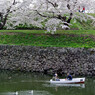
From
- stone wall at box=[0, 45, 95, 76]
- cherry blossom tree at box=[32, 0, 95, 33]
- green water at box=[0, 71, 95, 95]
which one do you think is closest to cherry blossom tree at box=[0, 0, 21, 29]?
cherry blossom tree at box=[32, 0, 95, 33]

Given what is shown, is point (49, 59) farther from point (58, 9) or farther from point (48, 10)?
point (48, 10)

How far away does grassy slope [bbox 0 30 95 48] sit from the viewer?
28.9 meters

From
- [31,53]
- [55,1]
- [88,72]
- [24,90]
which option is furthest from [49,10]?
[24,90]

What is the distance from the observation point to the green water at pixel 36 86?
2044 centimetres

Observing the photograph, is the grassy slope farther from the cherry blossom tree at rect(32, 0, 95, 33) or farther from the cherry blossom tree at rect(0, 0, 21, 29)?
the cherry blossom tree at rect(0, 0, 21, 29)

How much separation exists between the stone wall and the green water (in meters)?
1.80

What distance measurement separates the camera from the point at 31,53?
28.7m

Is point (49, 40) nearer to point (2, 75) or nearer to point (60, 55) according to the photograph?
point (60, 55)

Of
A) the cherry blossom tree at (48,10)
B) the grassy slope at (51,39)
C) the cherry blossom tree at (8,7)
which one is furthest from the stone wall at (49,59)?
the cherry blossom tree at (8,7)

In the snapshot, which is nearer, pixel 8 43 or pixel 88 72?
pixel 88 72

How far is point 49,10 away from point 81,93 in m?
14.7

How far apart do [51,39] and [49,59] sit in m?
3.64

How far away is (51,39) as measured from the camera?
30.5m

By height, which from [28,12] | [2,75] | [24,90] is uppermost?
[28,12]
